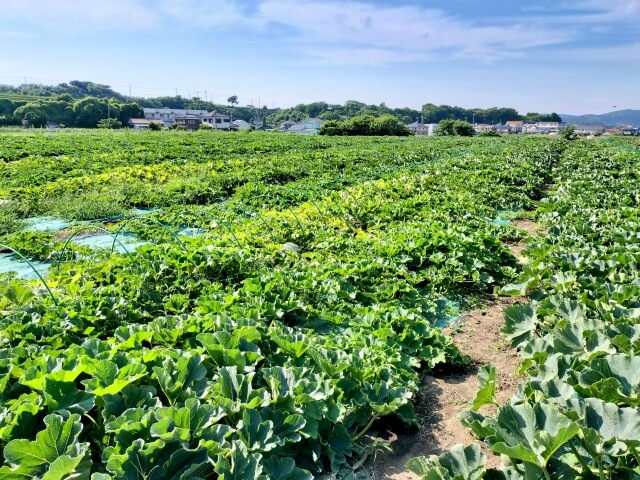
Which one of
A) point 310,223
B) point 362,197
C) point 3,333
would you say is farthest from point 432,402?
point 362,197

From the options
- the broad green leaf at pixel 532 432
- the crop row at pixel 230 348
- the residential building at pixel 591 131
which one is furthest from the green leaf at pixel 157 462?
the residential building at pixel 591 131

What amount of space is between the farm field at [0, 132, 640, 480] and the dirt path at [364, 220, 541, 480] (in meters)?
0.16

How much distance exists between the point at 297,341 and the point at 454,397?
1391 mm

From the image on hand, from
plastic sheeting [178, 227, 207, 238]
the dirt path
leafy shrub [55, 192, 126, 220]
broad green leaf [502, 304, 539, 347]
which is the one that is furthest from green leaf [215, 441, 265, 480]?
leafy shrub [55, 192, 126, 220]

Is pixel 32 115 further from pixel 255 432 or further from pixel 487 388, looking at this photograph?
pixel 487 388

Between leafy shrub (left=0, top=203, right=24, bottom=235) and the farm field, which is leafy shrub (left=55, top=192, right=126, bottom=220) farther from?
leafy shrub (left=0, top=203, right=24, bottom=235)

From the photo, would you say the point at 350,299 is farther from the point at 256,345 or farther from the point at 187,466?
the point at 187,466

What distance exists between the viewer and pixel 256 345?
11.3ft

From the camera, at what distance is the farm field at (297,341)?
228cm

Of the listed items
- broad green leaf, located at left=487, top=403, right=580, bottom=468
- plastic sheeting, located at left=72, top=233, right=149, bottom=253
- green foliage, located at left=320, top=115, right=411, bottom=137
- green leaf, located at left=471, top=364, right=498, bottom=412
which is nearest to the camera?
broad green leaf, located at left=487, top=403, right=580, bottom=468

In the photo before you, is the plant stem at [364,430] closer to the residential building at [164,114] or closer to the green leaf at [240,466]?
the green leaf at [240,466]

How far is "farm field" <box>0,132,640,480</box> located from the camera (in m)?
2.28

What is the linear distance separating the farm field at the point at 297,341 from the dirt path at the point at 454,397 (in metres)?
0.16

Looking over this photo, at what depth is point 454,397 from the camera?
3.82 m
